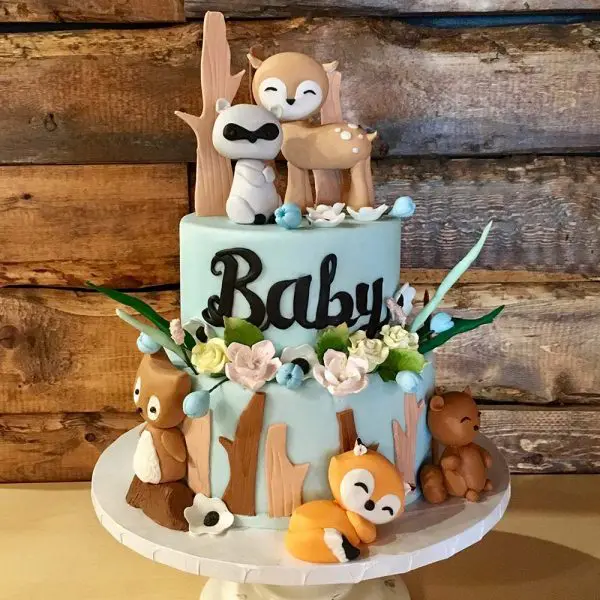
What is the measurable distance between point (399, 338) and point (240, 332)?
0.20 meters

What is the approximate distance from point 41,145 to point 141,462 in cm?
68

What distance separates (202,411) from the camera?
0.91 meters

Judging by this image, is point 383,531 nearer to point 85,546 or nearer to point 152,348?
point 152,348

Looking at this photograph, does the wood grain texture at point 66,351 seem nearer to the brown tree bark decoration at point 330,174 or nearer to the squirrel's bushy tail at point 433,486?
the brown tree bark decoration at point 330,174

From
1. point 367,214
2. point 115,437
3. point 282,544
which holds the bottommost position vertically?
point 115,437

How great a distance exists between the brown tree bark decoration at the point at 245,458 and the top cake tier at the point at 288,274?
9 cm

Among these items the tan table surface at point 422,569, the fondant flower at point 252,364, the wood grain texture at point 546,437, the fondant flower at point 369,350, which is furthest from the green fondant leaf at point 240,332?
the wood grain texture at point 546,437

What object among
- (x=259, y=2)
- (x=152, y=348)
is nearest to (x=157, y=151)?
(x=259, y=2)

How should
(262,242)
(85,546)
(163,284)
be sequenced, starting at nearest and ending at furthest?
(262,242), (85,546), (163,284)

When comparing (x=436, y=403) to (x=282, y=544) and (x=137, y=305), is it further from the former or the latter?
(x=137, y=305)

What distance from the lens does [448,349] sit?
1453 mm

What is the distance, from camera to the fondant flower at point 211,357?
917 mm

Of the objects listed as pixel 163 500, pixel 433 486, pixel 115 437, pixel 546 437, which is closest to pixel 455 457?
pixel 433 486

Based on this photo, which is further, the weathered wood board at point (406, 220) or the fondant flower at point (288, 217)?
the weathered wood board at point (406, 220)
